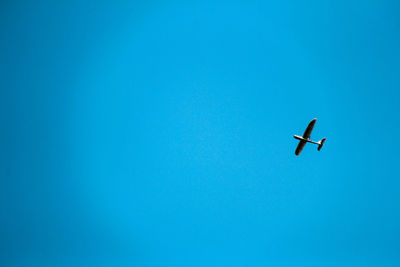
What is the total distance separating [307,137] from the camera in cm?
3762
